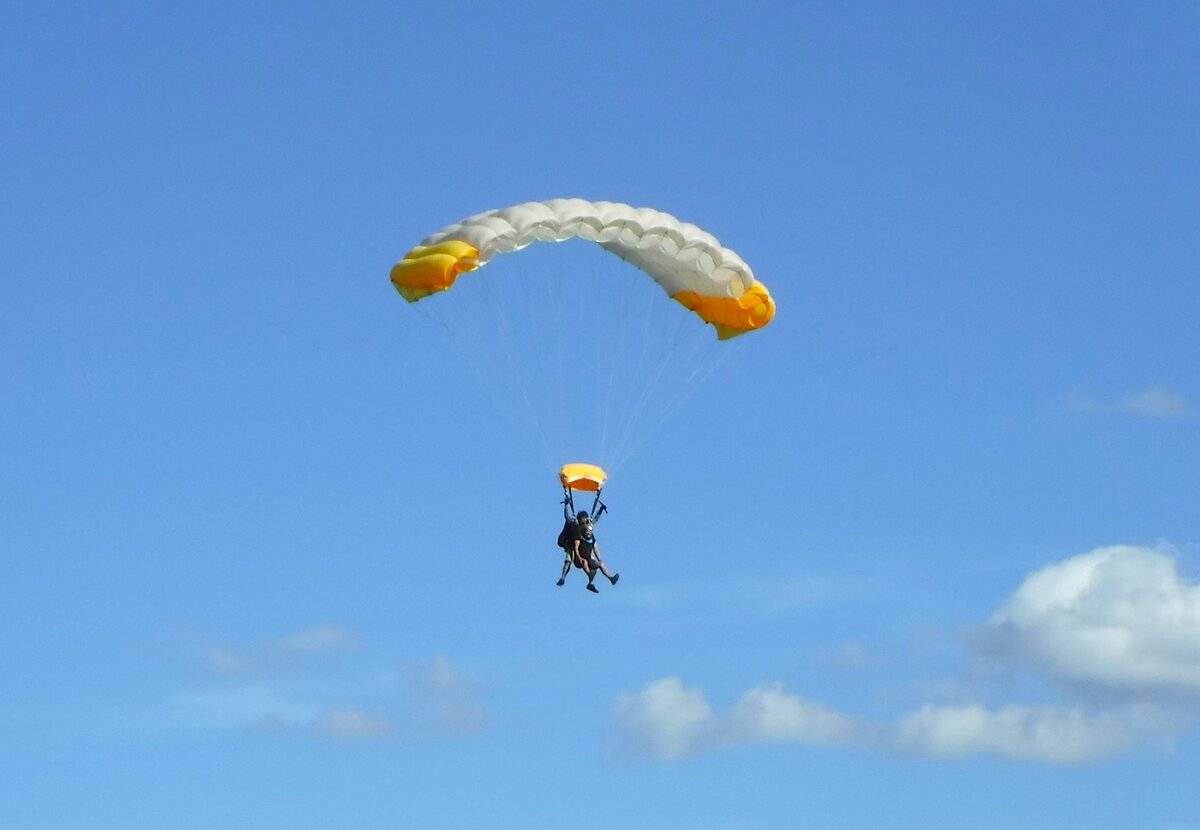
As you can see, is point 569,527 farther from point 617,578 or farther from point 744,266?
point 744,266

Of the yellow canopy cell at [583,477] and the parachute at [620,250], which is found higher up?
the parachute at [620,250]

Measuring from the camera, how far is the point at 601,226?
58.7m

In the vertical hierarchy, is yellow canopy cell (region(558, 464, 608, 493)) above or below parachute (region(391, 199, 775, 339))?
below

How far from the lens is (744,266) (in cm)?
6075

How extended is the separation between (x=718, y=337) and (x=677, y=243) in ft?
10.2

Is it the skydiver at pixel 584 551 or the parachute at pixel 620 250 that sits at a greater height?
the parachute at pixel 620 250

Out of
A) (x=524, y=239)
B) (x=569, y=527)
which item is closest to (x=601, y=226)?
(x=524, y=239)

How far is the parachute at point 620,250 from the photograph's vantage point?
58094 millimetres

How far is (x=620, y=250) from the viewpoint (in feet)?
199

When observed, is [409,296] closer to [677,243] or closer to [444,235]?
[444,235]

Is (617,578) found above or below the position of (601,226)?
below

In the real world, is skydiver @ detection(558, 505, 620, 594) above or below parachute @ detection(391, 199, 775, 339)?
below

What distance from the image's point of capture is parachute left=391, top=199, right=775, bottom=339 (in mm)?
58094

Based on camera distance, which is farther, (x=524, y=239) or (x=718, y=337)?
(x=718, y=337)
